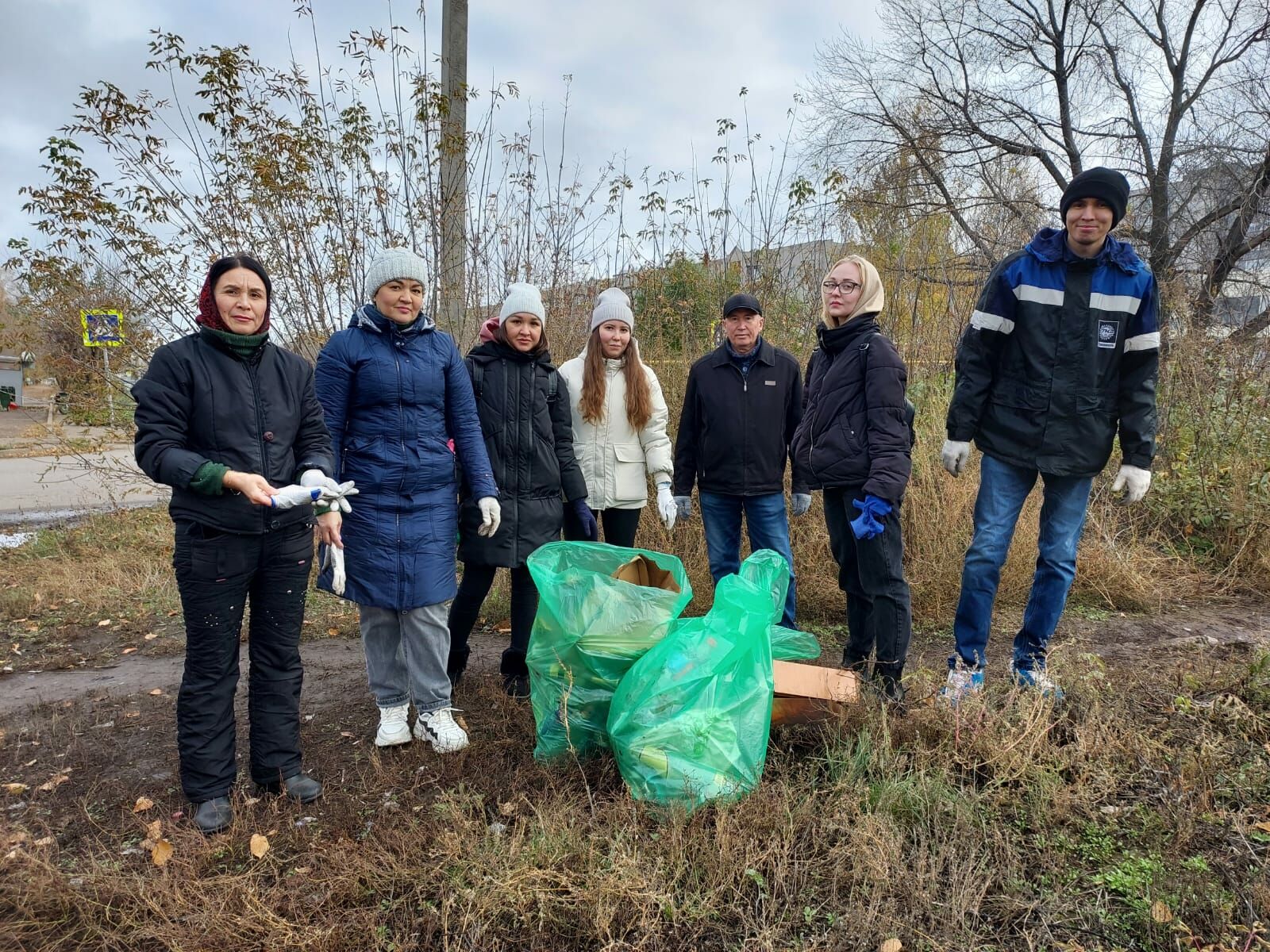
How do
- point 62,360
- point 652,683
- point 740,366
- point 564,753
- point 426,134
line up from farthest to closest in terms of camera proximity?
point 62,360 → point 426,134 → point 740,366 → point 564,753 → point 652,683

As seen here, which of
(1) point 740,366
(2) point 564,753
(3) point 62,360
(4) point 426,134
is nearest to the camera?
(2) point 564,753

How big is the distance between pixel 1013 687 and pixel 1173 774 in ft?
1.61

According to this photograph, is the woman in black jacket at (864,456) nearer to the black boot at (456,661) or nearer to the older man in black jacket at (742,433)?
the older man in black jacket at (742,433)

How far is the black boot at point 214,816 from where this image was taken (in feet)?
7.37

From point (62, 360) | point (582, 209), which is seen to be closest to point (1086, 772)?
point (582, 209)

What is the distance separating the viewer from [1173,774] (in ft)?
7.69

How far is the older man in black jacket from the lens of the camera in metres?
3.52

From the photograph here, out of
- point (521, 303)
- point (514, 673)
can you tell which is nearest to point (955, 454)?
point (521, 303)

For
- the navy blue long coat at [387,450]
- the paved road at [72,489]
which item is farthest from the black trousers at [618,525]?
the paved road at [72,489]

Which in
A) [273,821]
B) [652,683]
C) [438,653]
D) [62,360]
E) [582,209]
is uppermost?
[582,209]

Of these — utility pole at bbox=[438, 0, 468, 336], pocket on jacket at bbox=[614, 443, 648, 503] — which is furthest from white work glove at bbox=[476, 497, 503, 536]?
utility pole at bbox=[438, 0, 468, 336]

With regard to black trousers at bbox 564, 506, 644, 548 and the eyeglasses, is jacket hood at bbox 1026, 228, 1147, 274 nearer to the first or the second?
the eyeglasses

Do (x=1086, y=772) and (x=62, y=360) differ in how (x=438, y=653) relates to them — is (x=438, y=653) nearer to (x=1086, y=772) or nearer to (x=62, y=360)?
(x=1086, y=772)

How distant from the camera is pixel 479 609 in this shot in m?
3.29
